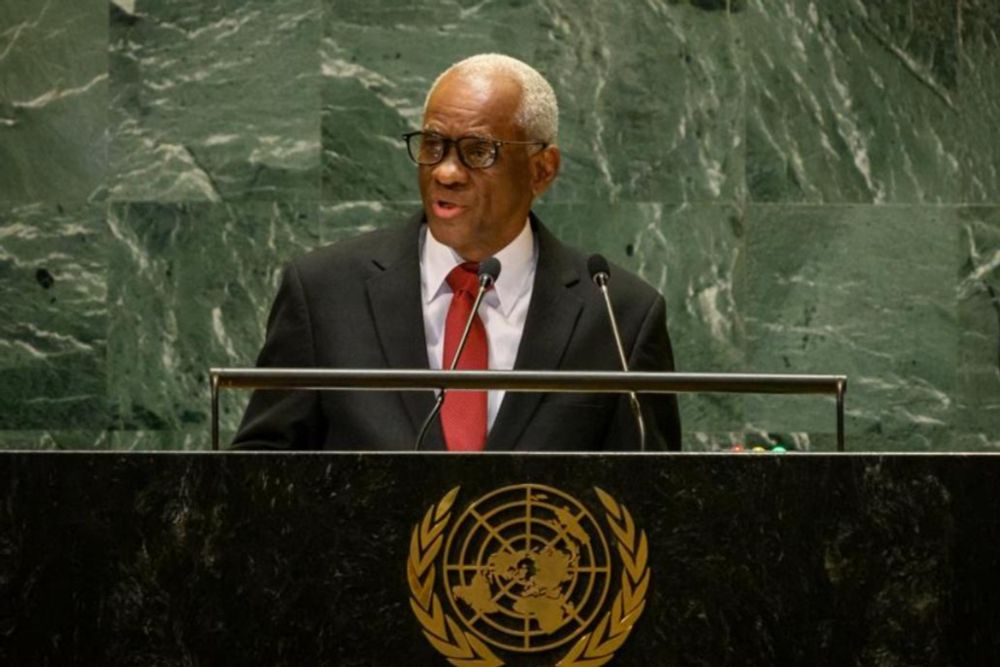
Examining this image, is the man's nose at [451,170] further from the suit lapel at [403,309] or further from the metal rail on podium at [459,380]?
the metal rail on podium at [459,380]

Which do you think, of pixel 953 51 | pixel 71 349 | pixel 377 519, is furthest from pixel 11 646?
pixel 953 51

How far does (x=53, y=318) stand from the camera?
5.79 meters

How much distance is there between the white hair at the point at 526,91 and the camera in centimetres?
433

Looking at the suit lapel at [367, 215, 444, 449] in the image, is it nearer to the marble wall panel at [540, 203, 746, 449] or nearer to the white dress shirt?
the white dress shirt

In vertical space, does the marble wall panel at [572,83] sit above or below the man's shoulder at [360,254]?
below

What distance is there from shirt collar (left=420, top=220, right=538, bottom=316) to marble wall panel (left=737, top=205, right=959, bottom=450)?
1587 millimetres

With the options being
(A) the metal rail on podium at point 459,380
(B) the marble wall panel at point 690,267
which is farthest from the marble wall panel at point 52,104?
(A) the metal rail on podium at point 459,380

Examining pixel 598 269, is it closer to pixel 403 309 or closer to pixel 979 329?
pixel 403 309

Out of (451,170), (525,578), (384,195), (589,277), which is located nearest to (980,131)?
(384,195)

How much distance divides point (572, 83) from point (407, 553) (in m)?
3.28

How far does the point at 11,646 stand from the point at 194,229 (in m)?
3.20

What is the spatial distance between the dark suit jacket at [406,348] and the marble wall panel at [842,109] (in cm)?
161

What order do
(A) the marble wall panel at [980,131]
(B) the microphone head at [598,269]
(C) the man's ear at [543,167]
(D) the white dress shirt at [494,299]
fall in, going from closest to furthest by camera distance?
1. (B) the microphone head at [598,269]
2. (D) the white dress shirt at [494,299]
3. (C) the man's ear at [543,167]
4. (A) the marble wall panel at [980,131]

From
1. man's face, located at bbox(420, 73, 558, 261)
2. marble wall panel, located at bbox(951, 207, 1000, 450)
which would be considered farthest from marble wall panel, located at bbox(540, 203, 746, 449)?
man's face, located at bbox(420, 73, 558, 261)
